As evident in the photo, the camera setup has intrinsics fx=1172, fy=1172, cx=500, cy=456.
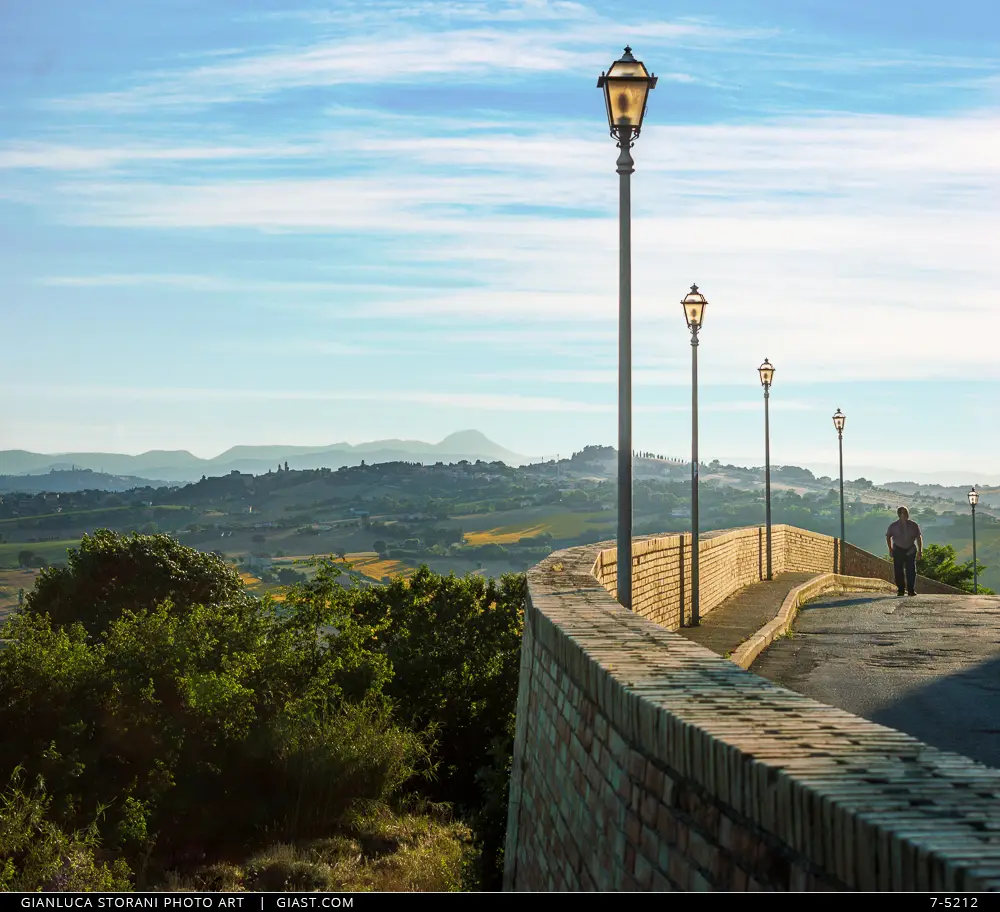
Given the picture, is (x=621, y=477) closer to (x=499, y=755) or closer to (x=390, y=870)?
(x=499, y=755)

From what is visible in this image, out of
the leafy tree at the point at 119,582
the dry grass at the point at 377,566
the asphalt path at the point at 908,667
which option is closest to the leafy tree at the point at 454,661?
the asphalt path at the point at 908,667

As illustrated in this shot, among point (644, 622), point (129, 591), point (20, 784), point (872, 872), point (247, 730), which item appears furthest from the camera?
point (129, 591)

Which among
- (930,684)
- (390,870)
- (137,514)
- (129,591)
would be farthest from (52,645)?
(137,514)

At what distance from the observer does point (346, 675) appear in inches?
787

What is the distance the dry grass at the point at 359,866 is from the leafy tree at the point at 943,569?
52584mm

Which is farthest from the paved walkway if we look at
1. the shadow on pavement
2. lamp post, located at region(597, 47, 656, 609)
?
the shadow on pavement

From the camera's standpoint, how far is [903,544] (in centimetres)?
2377

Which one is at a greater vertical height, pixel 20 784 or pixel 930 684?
pixel 930 684

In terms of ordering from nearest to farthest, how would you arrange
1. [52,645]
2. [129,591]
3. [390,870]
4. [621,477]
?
1. [621,477]
2. [390,870]
3. [52,645]
4. [129,591]

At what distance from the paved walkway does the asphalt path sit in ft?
1.59

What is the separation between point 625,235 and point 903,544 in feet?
48.7

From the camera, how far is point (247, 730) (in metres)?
17.5

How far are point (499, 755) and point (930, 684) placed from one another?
Result: 17.9 ft

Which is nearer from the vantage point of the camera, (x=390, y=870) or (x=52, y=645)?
(x=390, y=870)
